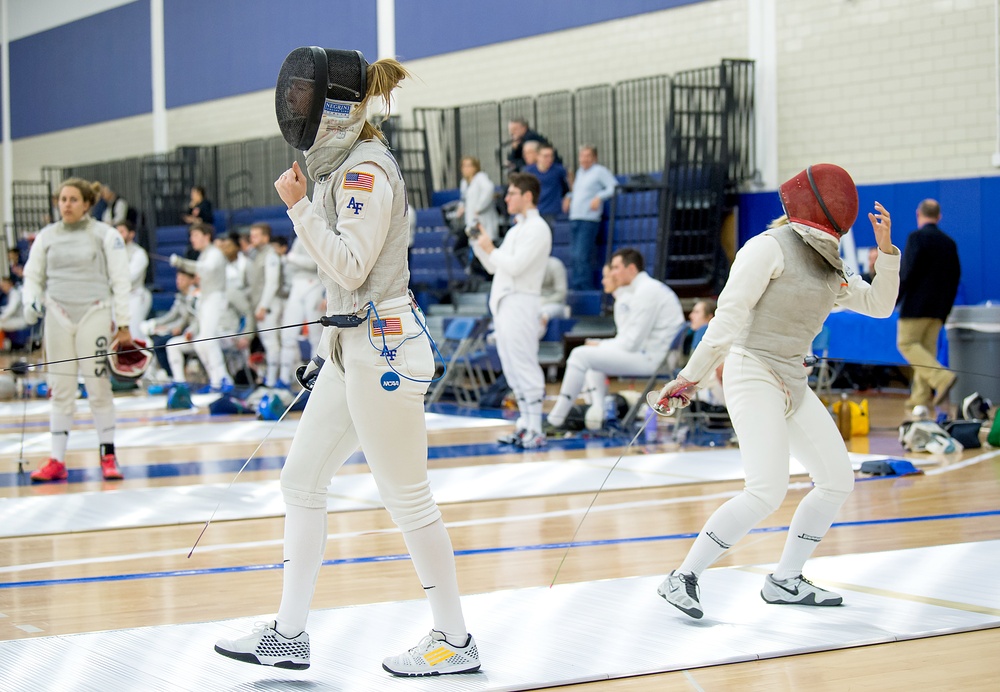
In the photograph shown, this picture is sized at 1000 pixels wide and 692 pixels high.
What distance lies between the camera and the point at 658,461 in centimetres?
695

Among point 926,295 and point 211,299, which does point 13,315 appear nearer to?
point 211,299

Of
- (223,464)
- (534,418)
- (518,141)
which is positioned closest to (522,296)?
(534,418)

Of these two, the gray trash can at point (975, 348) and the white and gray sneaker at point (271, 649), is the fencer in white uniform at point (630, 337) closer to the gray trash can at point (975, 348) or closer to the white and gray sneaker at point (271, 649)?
the gray trash can at point (975, 348)

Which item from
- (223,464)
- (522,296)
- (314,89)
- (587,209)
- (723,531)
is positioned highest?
(314,89)

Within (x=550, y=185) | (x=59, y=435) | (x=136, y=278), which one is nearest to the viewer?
(x=59, y=435)

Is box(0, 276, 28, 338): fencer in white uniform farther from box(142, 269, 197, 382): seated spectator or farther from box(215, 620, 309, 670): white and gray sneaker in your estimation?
box(215, 620, 309, 670): white and gray sneaker

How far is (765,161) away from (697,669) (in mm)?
9303

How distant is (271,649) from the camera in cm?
291

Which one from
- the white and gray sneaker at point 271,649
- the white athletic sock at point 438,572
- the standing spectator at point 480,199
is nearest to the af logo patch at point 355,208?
the white athletic sock at point 438,572

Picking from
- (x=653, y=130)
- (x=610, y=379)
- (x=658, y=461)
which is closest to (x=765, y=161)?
(x=653, y=130)

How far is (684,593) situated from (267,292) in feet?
27.1

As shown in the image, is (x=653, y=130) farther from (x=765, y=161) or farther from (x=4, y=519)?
(x=4, y=519)

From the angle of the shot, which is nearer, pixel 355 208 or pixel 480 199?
pixel 355 208

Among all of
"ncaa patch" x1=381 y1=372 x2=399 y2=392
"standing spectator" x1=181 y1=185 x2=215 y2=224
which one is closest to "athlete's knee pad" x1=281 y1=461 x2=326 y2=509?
"ncaa patch" x1=381 y1=372 x2=399 y2=392
